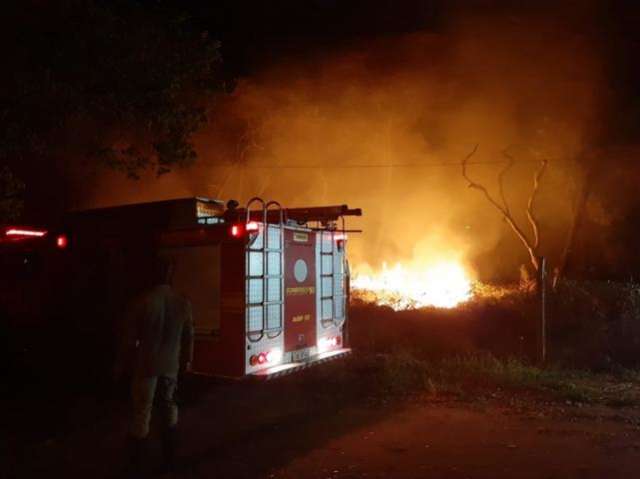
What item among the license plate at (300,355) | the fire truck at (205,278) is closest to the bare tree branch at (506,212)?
the fire truck at (205,278)

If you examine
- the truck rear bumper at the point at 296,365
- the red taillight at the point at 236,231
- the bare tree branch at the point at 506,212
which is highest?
A: the bare tree branch at the point at 506,212

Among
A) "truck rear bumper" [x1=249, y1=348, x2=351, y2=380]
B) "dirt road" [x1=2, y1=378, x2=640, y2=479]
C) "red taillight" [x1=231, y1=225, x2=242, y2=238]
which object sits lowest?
"dirt road" [x1=2, y1=378, x2=640, y2=479]

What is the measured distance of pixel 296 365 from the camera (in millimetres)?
7281

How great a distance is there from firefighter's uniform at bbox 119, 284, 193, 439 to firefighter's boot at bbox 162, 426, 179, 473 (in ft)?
0.18

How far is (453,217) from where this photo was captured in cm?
2227

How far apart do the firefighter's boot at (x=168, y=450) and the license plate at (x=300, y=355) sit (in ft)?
8.02

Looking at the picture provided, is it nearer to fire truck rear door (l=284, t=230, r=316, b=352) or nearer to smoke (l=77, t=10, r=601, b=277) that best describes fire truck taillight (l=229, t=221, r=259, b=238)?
fire truck rear door (l=284, t=230, r=316, b=352)

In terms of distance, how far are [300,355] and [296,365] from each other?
280 millimetres

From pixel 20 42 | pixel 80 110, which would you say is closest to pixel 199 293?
pixel 80 110

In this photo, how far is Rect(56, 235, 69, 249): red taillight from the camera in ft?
28.8

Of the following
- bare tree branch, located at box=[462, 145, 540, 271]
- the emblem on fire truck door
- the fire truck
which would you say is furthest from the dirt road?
bare tree branch, located at box=[462, 145, 540, 271]

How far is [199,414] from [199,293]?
1.38 metres

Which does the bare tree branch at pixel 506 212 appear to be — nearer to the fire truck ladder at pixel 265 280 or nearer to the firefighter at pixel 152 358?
the fire truck ladder at pixel 265 280

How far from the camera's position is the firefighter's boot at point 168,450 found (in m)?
5.08
